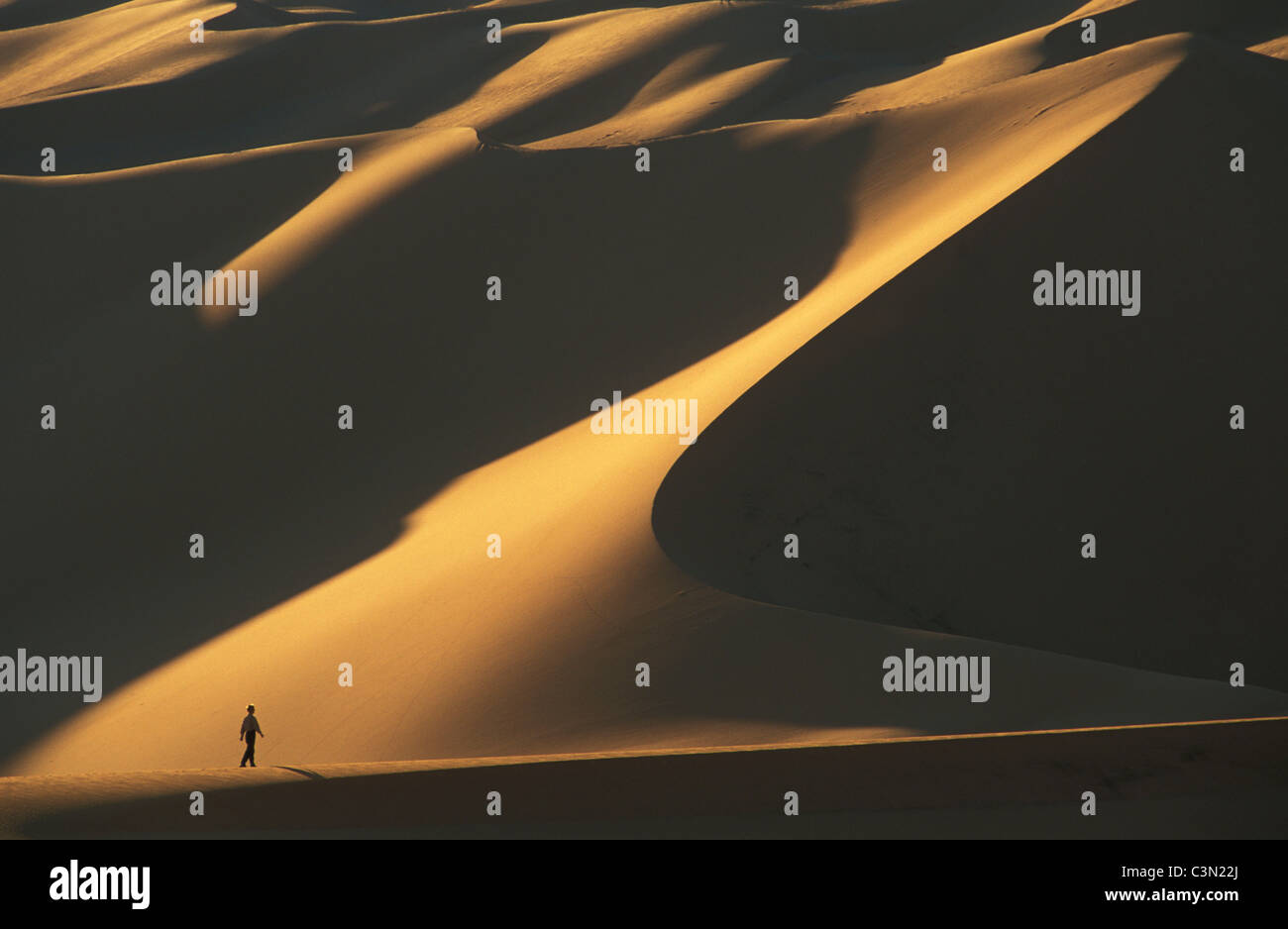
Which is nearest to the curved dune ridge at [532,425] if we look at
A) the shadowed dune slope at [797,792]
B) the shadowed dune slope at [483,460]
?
the shadowed dune slope at [483,460]

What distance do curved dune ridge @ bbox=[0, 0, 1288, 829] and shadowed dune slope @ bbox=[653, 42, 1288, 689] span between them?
7 centimetres

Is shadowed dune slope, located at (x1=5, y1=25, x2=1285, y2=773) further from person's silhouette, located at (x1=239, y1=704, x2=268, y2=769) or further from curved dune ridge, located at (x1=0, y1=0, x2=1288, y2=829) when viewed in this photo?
person's silhouette, located at (x1=239, y1=704, x2=268, y2=769)

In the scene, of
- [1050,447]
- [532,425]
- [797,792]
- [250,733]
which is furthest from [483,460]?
[797,792]

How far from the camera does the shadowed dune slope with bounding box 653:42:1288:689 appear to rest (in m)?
10.2

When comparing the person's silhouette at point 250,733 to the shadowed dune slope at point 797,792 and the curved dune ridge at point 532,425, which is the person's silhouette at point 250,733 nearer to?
the curved dune ridge at point 532,425

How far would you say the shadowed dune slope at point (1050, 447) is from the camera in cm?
1023

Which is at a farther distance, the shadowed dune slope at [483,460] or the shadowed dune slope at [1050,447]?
the shadowed dune slope at [1050,447]

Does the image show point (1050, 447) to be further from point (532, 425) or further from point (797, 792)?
point (797, 792)

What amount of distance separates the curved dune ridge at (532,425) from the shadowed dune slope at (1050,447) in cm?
7

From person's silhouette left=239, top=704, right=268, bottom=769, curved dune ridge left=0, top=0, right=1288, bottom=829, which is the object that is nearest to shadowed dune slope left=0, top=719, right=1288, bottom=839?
curved dune ridge left=0, top=0, right=1288, bottom=829

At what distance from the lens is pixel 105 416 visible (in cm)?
1459
